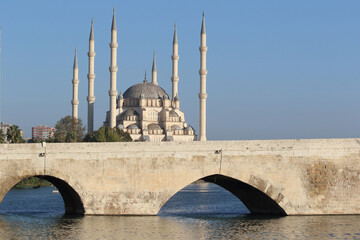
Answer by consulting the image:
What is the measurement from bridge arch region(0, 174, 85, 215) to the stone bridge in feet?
0.17

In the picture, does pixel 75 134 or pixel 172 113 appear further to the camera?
pixel 172 113

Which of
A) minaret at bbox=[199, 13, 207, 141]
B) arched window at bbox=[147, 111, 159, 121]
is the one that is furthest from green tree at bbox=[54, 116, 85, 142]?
arched window at bbox=[147, 111, 159, 121]

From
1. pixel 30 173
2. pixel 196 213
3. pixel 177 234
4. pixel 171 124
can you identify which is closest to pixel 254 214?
pixel 196 213

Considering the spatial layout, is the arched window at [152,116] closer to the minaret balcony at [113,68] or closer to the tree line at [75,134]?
the tree line at [75,134]

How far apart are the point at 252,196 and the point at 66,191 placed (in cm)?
1150

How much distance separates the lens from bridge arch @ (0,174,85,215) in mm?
34250

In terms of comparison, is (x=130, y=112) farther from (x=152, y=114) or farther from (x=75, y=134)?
(x=75, y=134)

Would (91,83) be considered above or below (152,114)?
above

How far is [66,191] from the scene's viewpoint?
3847 centimetres

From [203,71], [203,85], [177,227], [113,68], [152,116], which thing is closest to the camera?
[177,227]

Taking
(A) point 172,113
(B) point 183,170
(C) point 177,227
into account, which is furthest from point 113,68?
(C) point 177,227

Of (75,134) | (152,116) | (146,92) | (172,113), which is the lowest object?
(75,134)

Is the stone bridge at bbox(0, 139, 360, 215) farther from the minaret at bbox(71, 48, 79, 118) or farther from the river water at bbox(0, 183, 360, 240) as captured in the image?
the minaret at bbox(71, 48, 79, 118)

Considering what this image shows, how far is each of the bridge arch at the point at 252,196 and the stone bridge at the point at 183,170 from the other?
6.4 inches
